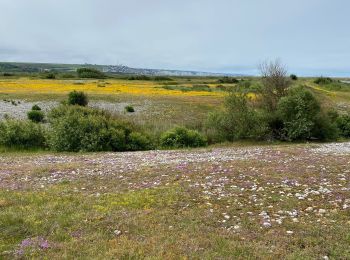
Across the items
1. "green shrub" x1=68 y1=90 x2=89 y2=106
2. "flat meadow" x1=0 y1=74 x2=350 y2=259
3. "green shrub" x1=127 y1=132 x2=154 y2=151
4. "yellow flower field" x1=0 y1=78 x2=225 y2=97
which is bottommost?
"green shrub" x1=127 y1=132 x2=154 y2=151

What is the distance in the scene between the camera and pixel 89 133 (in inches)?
1013

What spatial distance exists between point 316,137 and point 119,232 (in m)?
28.6

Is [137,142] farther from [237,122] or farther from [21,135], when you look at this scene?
[237,122]

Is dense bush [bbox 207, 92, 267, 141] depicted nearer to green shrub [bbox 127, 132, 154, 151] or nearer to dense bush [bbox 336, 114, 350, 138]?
green shrub [bbox 127, 132, 154, 151]

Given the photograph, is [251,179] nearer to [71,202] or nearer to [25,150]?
[71,202]

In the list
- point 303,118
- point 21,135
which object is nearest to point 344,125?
point 303,118

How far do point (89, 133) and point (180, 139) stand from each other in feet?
22.9

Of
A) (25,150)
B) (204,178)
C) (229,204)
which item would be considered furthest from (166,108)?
(229,204)

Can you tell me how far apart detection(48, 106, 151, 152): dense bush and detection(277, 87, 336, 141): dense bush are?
12.4 meters

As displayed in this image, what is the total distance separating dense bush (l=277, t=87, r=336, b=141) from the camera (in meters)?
31.5

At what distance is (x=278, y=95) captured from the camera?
113 feet

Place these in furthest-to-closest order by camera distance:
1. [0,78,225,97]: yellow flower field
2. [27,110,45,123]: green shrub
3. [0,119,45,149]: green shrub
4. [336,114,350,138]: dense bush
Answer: [0,78,225,97]: yellow flower field
[27,110,45,123]: green shrub
[336,114,350,138]: dense bush
[0,119,45,149]: green shrub

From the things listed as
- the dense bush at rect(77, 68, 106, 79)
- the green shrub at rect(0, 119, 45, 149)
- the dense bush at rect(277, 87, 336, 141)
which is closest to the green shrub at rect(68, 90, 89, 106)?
the green shrub at rect(0, 119, 45, 149)

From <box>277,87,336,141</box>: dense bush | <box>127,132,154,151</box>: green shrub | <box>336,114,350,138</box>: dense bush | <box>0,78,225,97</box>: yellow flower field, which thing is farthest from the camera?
<box>0,78,225,97</box>: yellow flower field
